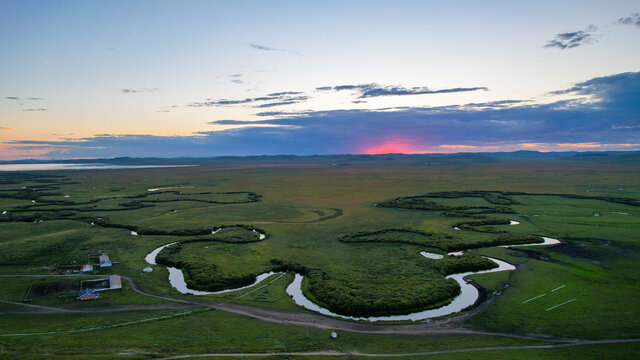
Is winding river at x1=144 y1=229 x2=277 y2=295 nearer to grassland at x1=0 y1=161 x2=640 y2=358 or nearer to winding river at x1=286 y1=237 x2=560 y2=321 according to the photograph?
grassland at x1=0 y1=161 x2=640 y2=358

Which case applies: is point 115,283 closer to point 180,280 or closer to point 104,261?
point 180,280

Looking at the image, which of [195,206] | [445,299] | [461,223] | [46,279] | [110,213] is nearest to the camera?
[445,299]

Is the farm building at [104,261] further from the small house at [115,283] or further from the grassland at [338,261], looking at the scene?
the small house at [115,283]

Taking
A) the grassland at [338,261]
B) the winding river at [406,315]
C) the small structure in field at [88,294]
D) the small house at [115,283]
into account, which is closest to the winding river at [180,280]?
the winding river at [406,315]

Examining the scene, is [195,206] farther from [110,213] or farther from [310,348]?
[310,348]

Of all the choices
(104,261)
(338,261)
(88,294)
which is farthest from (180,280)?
(338,261)

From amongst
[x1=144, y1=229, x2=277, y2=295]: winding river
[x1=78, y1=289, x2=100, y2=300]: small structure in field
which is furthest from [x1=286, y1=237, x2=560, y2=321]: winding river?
[x1=78, y1=289, x2=100, y2=300]: small structure in field

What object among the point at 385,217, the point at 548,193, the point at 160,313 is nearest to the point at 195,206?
the point at 385,217
